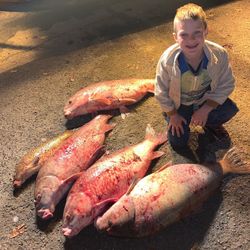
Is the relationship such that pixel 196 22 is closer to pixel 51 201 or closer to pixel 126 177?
pixel 126 177

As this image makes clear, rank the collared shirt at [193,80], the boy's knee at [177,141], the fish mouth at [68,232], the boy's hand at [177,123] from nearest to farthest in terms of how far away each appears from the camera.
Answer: the fish mouth at [68,232] → the collared shirt at [193,80] → the boy's hand at [177,123] → the boy's knee at [177,141]

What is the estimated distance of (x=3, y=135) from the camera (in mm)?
4406

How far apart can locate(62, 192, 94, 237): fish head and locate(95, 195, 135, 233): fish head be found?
10cm

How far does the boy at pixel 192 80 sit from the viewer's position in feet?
10.3

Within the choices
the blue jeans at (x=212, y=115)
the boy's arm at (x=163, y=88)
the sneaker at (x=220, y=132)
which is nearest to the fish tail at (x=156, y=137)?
the blue jeans at (x=212, y=115)

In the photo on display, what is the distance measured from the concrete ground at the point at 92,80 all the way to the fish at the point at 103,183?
0.65 ft

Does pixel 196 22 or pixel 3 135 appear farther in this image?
pixel 3 135

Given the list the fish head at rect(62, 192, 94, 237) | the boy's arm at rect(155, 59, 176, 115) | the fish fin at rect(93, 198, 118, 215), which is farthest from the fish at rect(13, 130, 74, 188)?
the boy's arm at rect(155, 59, 176, 115)

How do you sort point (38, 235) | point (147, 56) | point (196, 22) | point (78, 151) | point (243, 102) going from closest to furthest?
point (196, 22)
point (38, 235)
point (78, 151)
point (243, 102)
point (147, 56)

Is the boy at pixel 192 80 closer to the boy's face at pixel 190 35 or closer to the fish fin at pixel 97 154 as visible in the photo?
the boy's face at pixel 190 35

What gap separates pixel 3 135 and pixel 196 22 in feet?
8.16

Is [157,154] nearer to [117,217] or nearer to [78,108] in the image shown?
[117,217]

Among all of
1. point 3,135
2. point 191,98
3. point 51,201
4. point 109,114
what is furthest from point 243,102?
point 3,135

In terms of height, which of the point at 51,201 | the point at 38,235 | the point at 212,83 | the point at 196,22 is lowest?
the point at 38,235
